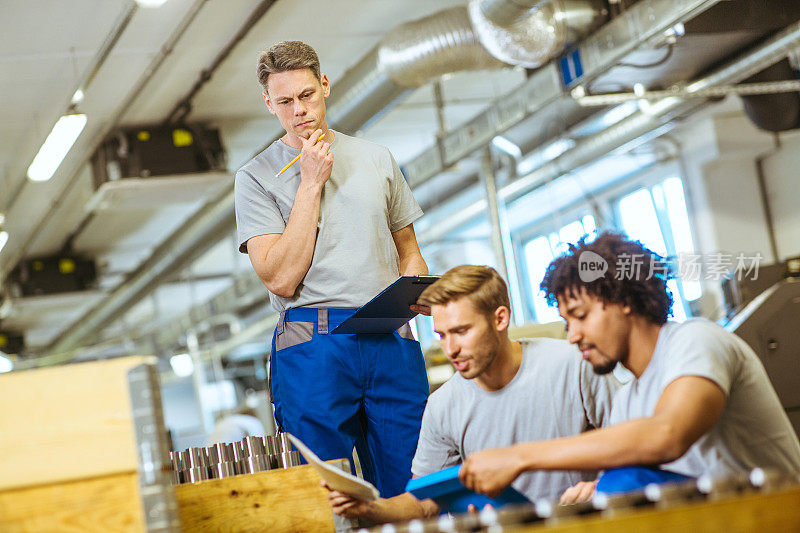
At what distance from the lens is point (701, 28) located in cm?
471

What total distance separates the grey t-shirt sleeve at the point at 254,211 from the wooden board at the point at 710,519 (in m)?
1.24

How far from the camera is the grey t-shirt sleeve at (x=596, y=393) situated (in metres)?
1.84

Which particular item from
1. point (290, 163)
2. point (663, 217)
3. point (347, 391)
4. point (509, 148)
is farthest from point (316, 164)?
point (663, 217)

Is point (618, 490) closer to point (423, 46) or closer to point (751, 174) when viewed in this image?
point (423, 46)

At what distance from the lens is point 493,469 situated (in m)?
1.45

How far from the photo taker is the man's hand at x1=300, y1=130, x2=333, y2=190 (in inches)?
84.5

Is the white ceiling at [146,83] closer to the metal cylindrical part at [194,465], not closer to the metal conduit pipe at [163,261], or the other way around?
the metal conduit pipe at [163,261]

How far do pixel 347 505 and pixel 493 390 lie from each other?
1.18ft

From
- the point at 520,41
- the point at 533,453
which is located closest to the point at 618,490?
the point at 533,453

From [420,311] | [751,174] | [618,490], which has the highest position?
[751,174]

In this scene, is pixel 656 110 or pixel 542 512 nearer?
pixel 542 512

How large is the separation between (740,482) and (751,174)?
7414 mm

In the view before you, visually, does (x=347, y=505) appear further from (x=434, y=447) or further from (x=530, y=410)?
(x=530, y=410)

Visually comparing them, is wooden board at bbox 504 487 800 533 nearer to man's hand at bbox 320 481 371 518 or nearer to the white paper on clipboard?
the white paper on clipboard
